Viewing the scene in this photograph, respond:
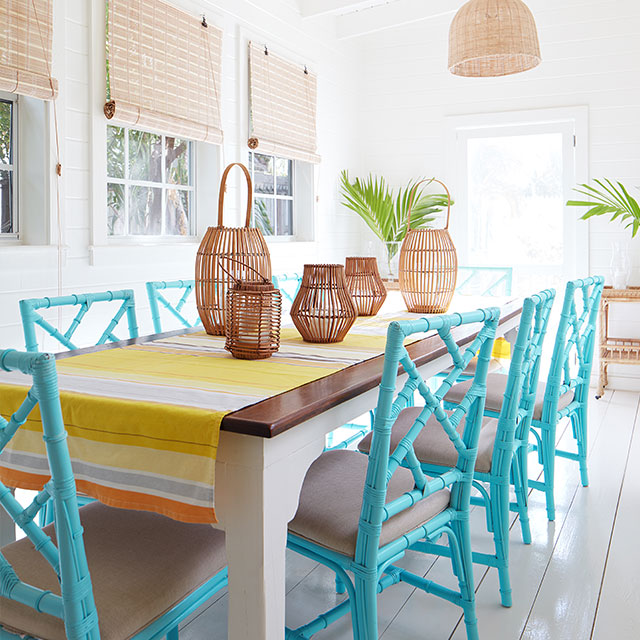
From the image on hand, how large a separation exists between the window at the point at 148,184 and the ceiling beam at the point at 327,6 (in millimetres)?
1530

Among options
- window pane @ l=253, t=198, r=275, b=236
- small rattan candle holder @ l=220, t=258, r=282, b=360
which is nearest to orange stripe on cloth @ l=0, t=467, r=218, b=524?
small rattan candle holder @ l=220, t=258, r=282, b=360

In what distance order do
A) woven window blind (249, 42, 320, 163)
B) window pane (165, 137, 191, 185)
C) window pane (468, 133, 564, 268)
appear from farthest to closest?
window pane (468, 133, 564, 268) → woven window blind (249, 42, 320, 163) → window pane (165, 137, 191, 185)

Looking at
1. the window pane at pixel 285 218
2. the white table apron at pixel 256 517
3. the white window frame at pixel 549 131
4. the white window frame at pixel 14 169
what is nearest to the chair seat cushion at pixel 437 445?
the white table apron at pixel 256 517

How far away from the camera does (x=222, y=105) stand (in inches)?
159

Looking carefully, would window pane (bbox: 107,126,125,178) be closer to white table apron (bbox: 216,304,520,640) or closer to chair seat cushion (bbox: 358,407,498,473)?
chair seat cushion (bbox: 358,407,498,473)

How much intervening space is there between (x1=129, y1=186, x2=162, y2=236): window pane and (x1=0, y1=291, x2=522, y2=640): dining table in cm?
229

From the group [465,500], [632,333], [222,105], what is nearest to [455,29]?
[222,105]

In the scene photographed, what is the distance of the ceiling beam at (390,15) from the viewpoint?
197 inches

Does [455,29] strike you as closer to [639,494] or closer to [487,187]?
[639,494]

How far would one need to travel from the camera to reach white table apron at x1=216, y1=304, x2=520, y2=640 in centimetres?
120

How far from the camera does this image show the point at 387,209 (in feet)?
→ 17.5

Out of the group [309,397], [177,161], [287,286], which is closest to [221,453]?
[309,397]

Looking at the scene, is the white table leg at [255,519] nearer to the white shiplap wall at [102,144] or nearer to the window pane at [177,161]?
the white shiplap wall at [102,144]

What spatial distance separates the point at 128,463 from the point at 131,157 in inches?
107
